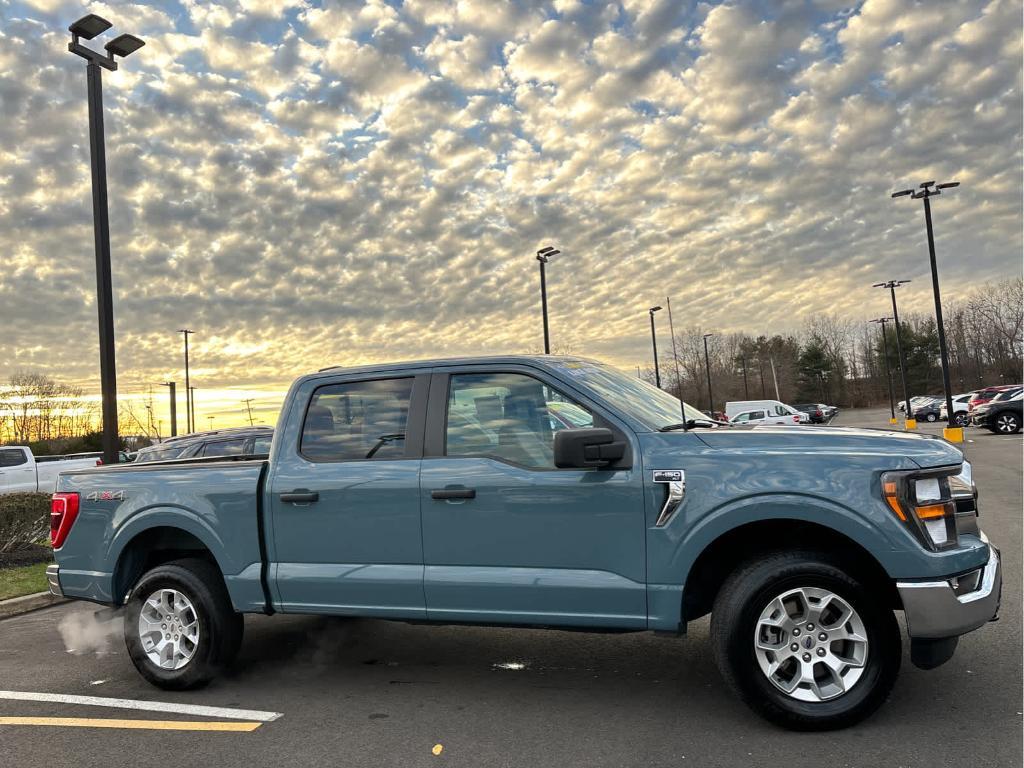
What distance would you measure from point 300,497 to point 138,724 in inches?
60.6

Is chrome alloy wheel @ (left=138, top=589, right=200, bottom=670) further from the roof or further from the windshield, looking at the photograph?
the windshield

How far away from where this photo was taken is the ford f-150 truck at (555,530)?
3.79 metres

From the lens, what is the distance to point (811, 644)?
388 centimetres

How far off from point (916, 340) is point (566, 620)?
100 metres

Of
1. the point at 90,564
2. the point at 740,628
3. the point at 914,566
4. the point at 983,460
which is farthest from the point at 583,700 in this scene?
the point at 983,460

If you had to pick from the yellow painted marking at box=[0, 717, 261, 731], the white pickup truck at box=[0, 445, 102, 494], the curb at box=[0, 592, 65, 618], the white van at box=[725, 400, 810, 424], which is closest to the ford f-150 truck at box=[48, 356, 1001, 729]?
the yellow painted marking at box=[0, 717, 261, 731]

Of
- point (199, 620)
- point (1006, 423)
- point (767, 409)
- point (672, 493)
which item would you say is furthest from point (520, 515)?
point (767, 409)

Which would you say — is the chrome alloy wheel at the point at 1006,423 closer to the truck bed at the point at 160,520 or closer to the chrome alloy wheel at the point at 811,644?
the chrome alloy wheel at the point at 811,644

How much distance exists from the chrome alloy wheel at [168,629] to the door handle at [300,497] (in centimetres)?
101

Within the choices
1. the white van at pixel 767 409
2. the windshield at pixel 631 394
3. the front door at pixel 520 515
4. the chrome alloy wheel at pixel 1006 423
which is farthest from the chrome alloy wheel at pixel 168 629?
the white van at pixel 767 409

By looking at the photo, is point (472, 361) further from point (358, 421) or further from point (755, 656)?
point (755, 656)

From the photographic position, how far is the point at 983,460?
61.2ft

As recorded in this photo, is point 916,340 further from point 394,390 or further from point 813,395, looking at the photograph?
point 394,390

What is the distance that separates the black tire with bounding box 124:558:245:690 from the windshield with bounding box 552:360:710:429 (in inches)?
105
